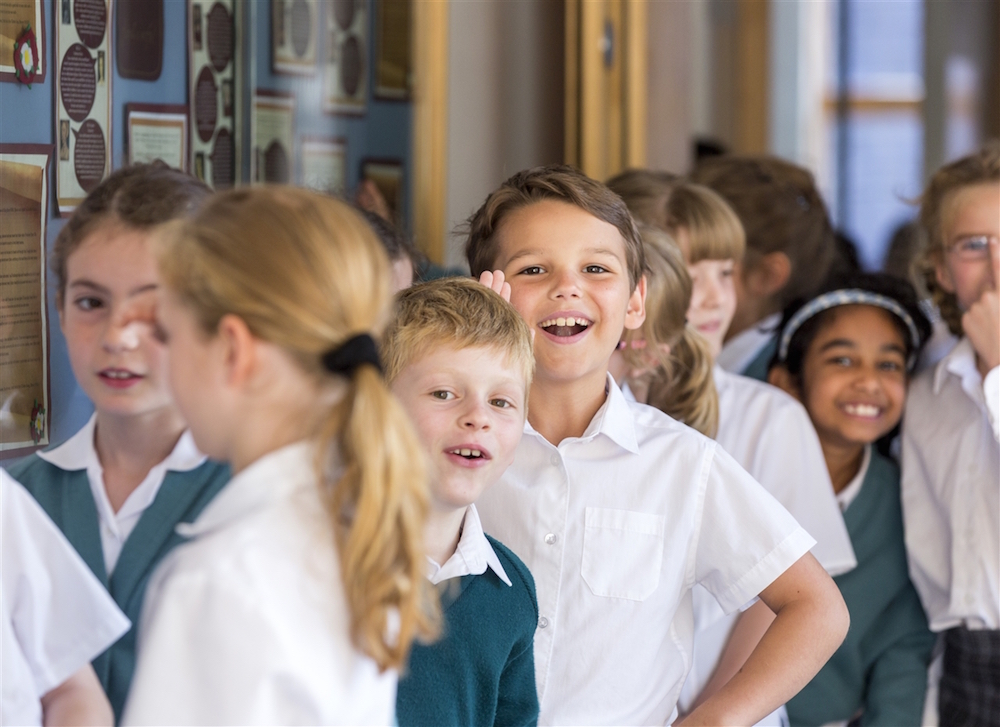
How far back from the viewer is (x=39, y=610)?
41.3 inches

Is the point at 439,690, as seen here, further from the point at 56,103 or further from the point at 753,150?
the point at 753,150

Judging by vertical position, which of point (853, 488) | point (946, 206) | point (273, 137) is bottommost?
point (853, 488)

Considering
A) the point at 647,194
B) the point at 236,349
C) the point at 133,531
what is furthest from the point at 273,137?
the point at 236,349

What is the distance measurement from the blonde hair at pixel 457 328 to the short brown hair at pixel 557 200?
26 cm

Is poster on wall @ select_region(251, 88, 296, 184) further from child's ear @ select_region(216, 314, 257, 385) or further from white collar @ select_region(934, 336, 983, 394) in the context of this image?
white collar @ select_region(934, 336, 983, 394)

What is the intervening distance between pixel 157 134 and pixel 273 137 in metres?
0.61

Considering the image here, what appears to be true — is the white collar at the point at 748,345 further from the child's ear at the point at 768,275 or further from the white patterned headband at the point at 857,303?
the white patterned headband at the point at 857,303

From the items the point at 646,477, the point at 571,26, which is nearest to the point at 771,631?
the point at 646,477

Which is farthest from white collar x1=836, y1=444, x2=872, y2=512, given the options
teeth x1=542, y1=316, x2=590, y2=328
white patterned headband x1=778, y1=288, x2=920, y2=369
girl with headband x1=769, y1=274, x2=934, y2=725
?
teeth x1=542, y1=316, x2=590, y2=328

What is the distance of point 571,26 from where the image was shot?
299 centimetres

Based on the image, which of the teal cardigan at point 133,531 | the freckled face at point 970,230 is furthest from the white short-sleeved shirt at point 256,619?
the freckled face at point 970,230

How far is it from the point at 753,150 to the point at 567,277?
5.19 metres

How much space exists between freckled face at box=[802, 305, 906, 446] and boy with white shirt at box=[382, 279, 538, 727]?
0.99 metres

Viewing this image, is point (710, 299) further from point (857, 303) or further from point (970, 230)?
point (970, 230)
